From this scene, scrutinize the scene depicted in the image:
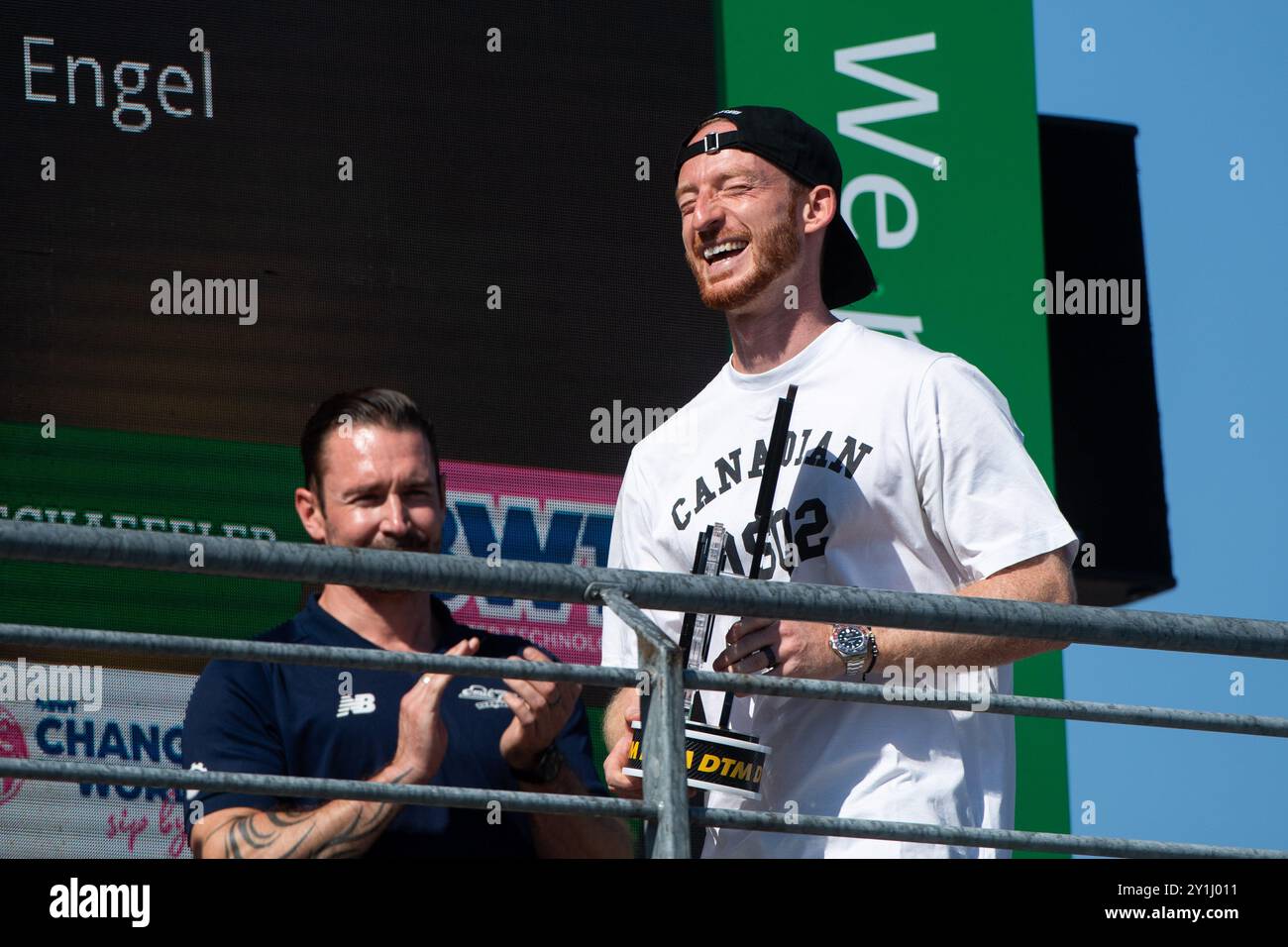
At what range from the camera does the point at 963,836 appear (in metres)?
2.59

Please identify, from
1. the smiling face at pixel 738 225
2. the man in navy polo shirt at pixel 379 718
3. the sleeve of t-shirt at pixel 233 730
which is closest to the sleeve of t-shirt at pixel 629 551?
the man in navy polo shirt at pixel 379 718

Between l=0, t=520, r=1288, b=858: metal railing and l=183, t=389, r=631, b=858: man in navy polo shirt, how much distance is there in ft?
2.21

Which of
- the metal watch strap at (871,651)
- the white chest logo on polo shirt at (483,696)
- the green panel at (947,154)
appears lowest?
the white chest logo on polo shirt at (483,696)

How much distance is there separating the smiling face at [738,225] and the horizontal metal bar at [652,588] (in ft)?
3.22

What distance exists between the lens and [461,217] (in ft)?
17.8

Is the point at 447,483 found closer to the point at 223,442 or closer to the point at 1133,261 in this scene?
the point at 223,442

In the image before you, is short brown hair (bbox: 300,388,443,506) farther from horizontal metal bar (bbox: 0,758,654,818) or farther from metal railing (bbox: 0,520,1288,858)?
horizontal metal bar (bbox: 0,758,654,818)

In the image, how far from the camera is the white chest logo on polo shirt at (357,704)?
3336mm

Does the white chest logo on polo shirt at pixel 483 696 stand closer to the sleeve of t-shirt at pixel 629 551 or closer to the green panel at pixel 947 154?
the sleeve of t-shirt at pixel 629 551

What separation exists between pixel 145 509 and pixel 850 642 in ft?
7.99

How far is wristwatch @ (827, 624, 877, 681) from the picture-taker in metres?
2.92

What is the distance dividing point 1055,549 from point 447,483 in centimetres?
243
